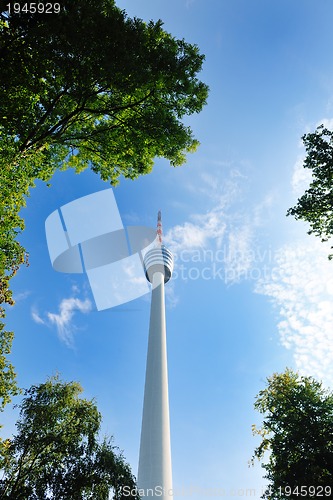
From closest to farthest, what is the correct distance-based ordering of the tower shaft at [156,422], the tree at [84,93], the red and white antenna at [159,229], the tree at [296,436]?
the tree at [84,93], the tree at [296,436], the tower shaft at [156,422], the red and white antenna at [159,229]

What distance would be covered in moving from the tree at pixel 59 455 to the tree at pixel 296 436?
452 inches

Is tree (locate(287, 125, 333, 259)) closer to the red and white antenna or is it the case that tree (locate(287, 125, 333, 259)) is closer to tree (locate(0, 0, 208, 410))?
tree (locate(0, 0, 208, 410))

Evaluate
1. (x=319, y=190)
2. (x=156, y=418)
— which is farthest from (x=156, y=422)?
(x=319, y=190)

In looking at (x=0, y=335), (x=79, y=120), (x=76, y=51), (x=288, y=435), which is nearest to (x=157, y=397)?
(x=288, y=435)

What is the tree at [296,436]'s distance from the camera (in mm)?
21031

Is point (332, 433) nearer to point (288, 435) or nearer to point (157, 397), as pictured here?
point (288, 435)

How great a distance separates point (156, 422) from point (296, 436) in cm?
2633

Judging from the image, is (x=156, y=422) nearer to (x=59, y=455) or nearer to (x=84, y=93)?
(x=59, y=455)

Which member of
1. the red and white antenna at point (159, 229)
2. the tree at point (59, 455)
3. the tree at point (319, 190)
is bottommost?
the tree at point (59, 455)

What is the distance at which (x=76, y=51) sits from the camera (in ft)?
42.0

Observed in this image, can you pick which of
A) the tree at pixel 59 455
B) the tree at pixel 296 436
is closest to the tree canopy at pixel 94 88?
the tree at pixel 59 455

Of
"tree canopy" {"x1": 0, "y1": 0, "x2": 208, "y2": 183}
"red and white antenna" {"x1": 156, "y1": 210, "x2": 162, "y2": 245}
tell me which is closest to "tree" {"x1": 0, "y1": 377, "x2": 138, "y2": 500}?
"tree canopy" {"x1": 0, "y1": 0, "x2": 208, "y2": 183}

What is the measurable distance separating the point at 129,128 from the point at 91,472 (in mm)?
17674

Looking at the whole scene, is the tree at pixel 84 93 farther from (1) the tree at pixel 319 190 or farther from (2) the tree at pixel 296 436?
(2) the tree at pixel 296 436
